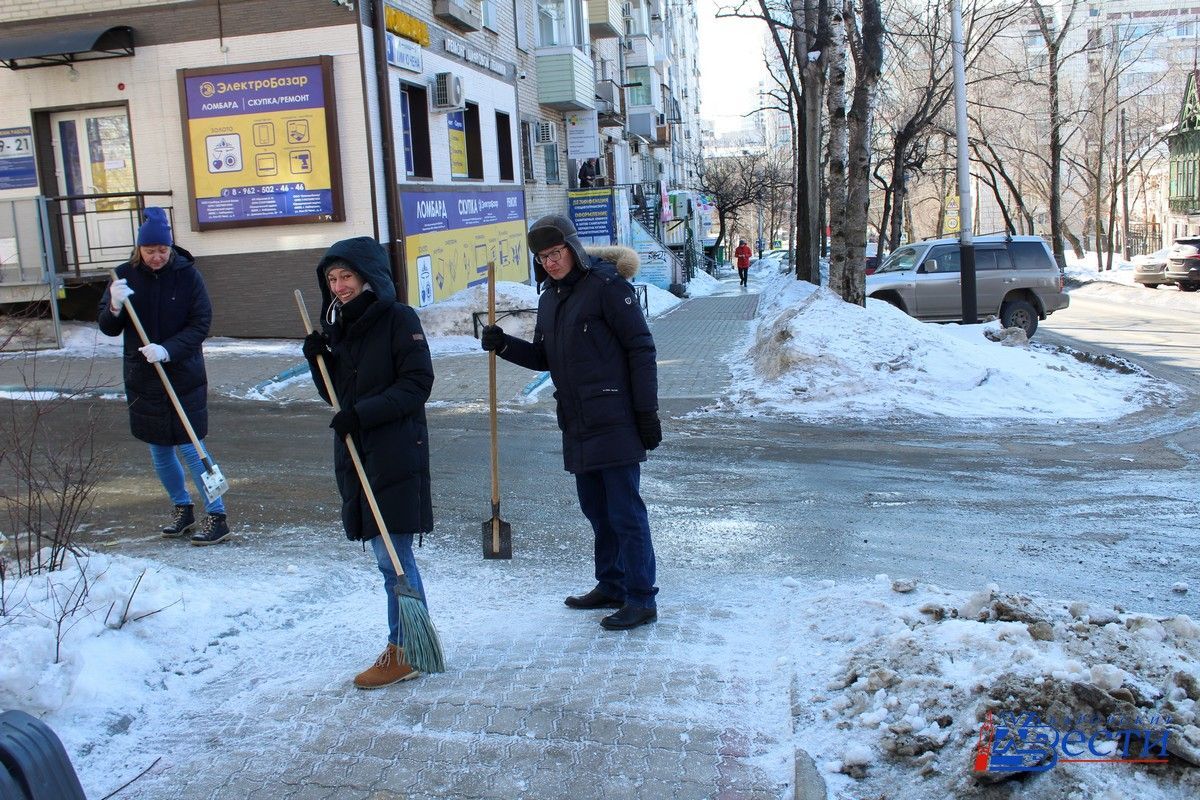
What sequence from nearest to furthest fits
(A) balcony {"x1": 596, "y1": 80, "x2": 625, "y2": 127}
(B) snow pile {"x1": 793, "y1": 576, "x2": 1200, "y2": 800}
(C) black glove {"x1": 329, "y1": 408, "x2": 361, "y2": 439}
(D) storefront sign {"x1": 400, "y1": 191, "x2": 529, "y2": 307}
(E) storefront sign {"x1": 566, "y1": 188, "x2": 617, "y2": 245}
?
(B) snow pile {"x1": 793, "y1": 576, "x2": 1200, "y2": 800}, (C) black glove {"x1": 329, "y1": 408, "x2": 361, "y2": 439}, (D) storefront sign {"x1": 400, "y1": 191, "x2": 529, "y2": 307}, (E) storefront sign {"x1": 566, "y1": 188, "x2": 617, "y2": 245}, (A) balcony {"x1": 596, "y1": 80, "x2": 625, "y2": 127}

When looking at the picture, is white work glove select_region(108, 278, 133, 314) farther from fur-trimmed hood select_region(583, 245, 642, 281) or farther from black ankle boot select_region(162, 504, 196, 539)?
fur-trimmed hood select_region(583, 245, 642, 281)

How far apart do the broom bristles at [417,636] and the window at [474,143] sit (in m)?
17.5

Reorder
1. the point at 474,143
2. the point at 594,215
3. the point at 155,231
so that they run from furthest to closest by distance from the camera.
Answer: the point at 594,215 → the point at 474,143 → the point at 155,231

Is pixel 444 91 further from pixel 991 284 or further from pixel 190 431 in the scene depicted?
pixel 190 431

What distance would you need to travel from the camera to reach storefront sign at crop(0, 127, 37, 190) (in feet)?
52.4

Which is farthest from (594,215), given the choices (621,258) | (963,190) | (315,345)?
(315,345)

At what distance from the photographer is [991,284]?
63.9 ft

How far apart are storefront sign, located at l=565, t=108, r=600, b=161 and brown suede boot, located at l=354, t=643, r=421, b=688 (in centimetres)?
2599

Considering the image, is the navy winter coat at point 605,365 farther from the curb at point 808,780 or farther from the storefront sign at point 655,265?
the storefront sign at point 655,265

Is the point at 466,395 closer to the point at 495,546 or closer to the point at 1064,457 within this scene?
the point at 1064,457

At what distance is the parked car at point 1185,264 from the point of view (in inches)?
1171

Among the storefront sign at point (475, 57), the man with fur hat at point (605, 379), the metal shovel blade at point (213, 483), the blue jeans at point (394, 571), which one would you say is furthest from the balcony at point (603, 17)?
the blue jeans at point (394, 571)

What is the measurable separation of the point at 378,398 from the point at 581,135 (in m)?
26.0

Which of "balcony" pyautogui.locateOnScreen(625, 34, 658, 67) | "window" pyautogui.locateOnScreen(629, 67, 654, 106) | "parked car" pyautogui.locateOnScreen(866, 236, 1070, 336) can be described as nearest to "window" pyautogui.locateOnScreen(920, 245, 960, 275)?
"parked car" pyautogui.locateOnScreen(866, 236, 1070, 336)
